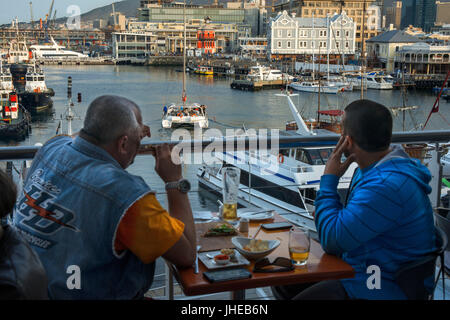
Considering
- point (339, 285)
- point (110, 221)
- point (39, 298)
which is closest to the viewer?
point (39, 298)

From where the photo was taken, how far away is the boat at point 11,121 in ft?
89.9

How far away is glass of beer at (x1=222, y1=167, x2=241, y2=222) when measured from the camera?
1853mm

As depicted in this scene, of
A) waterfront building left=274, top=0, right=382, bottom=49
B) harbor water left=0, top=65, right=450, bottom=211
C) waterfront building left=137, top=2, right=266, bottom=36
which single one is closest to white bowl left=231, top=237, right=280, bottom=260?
harbor water left=0, top=65, right=450, bottom=211

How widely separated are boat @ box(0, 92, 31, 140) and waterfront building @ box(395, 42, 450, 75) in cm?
3952

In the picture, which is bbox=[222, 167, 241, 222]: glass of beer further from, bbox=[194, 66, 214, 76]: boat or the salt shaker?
bbox=[194, 66, 214, 76]: boat

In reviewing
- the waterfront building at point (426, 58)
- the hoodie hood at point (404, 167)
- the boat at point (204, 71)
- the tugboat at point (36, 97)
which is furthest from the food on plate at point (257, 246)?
the boat at point (204, 71)

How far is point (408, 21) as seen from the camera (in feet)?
515

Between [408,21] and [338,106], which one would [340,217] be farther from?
[408,21]

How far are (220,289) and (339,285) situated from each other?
36 centimetres

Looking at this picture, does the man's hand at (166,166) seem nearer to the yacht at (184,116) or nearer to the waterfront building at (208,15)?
the yacht at (184,116)

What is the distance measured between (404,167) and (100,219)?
831 millimetres

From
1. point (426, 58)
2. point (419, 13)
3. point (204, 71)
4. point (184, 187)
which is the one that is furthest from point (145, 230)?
point (419, 13)

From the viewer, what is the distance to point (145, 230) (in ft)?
4.01

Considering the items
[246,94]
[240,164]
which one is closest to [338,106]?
[246,94]
